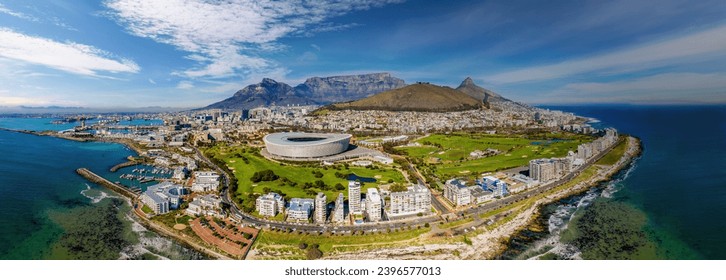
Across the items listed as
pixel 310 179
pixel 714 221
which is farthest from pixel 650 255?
pixel 310 179

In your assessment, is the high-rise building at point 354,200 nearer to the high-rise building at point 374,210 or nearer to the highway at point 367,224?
the high-rise building at point 374,210

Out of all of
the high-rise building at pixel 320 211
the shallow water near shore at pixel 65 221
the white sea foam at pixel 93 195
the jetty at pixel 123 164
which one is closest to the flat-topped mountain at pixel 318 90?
the jetty at pixel 123 164

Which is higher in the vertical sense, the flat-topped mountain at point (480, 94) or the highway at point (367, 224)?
the flat-topped mountain at point (480, 94)

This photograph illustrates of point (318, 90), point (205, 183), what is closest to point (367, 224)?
point (205, 183)

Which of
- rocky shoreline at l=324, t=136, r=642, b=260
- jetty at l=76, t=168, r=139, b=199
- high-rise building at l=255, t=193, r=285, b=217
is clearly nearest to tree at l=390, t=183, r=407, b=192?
rocky shoreline at l=324, t=136, r=642, b=260

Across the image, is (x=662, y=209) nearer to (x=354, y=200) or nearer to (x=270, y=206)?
(x=354, y=200)

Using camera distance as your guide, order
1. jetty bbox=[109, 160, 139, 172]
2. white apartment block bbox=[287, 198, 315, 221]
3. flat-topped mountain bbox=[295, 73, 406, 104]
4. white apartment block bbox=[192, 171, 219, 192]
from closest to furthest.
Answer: white apartment block bbox=[287, 198, 315, 221], white apartment block bbox=[192, 171, 219, 192], jetty bbox=[109, 160, 139, 172], flat-topped mountain bbox=[295, 73, 406, 104]

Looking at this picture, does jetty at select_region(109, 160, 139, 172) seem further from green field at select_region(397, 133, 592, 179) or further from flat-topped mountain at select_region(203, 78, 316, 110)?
flat-topped mountain at select_region(203, 78, 316, 110)
